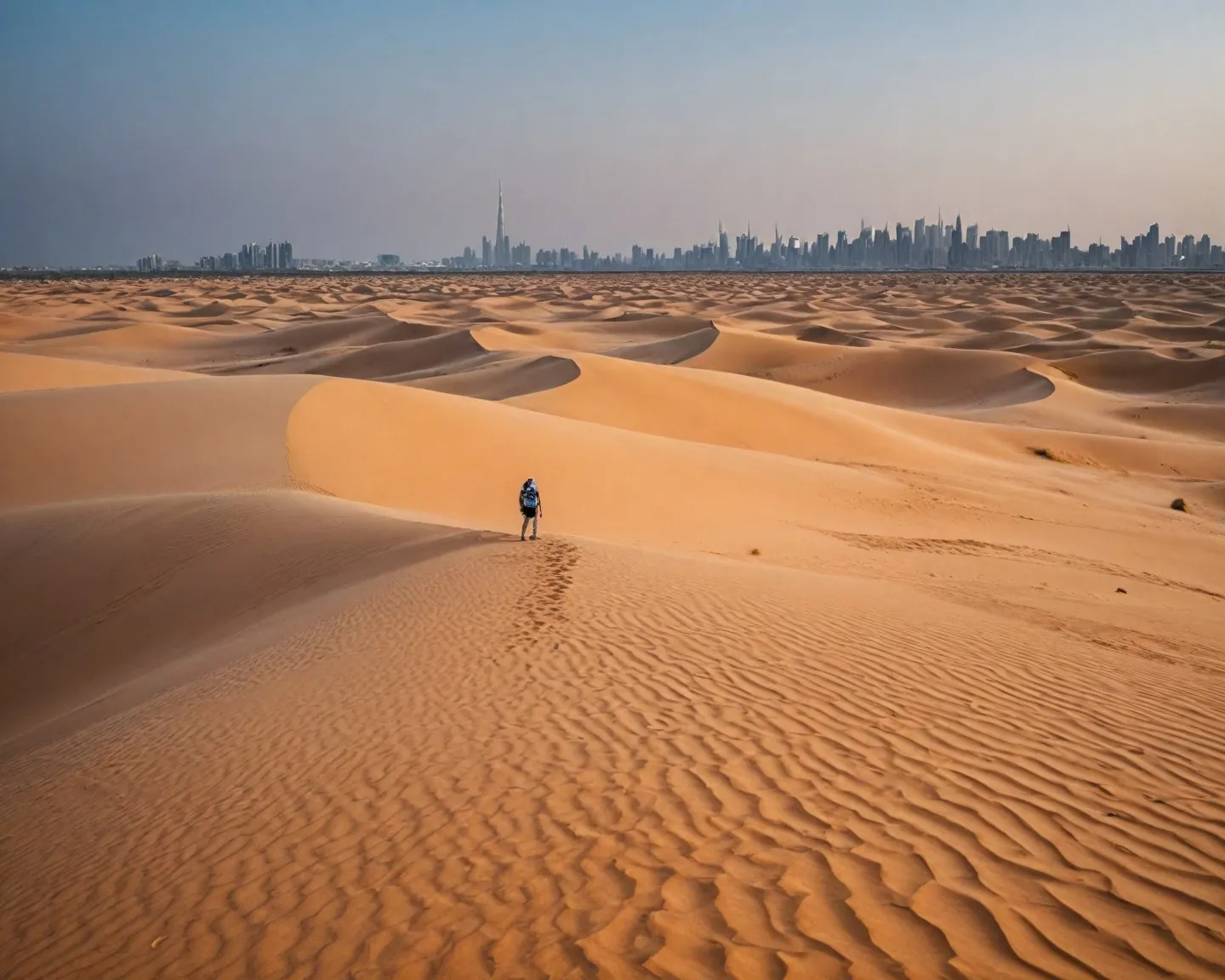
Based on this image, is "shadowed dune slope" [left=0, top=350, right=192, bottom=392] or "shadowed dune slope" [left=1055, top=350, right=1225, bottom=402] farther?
"shadowed dune slope" [left=1055, top=350, right=1225, bottom=402]

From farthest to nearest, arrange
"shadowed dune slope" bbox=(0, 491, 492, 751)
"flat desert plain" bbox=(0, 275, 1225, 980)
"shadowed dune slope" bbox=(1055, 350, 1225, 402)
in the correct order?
1. "shadowed dune slope" bbox=(1055, 350, 1225, 402)
2. "shadowed dune slope" bbox=(0, 491, 492, 751)
3. "flat desert plain" bbox=(0, 275, 1225, 980)

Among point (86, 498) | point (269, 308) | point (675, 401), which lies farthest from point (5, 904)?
point (269, 308)

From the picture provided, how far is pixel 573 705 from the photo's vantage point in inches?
259

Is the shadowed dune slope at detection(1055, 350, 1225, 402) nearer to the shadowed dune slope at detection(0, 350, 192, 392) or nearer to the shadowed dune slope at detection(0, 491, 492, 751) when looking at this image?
the shadowed dune slope at detection(0, 350, 192, 392)

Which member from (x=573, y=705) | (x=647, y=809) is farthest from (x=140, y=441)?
(x=647, y=809)

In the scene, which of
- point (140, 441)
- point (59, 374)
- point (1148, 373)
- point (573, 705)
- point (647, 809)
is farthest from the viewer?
point (1148, 373)

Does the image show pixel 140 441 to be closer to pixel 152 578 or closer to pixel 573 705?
pixel 152 578

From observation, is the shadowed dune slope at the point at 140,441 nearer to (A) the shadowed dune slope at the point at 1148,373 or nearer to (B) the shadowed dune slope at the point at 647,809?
(B) the shadowed dune slope at the point at 647,809

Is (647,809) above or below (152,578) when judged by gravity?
above

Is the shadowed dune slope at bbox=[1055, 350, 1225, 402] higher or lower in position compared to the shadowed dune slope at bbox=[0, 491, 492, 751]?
lower

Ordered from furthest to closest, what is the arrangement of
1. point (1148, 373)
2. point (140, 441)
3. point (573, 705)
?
point (1148, 373)
point (140, 441)
point (573, 705)

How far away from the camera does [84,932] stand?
183 inches

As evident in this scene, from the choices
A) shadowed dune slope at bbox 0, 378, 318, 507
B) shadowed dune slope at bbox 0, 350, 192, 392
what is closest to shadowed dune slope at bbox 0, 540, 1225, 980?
shadowed dune slope at bbox 0, 378, 318, 507

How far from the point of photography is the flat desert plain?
4227 mm
